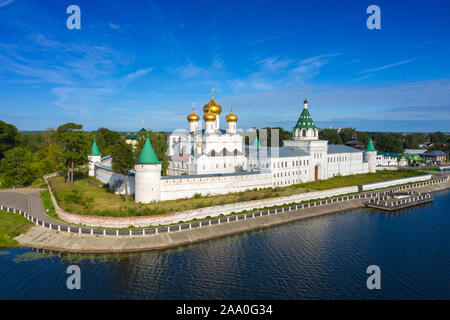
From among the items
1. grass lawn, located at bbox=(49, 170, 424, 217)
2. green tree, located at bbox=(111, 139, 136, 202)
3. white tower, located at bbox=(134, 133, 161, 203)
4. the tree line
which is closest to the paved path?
grass lawn, located at bbox=(49, 170, 424, 217)

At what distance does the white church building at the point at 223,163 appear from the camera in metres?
Result: 28.7

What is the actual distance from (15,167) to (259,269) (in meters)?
33.2

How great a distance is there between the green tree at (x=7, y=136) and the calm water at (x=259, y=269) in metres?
31.8

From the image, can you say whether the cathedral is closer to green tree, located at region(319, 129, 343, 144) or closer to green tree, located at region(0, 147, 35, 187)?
green tree, located at region(0, 147, 35, 187)

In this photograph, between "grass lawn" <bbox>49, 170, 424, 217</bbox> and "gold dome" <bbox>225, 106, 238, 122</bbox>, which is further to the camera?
"gold dome" <bbox>225, 106, 238, 122</bbox>

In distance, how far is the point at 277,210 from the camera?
2800 centimetres

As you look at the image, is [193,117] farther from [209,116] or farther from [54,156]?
[54,156]

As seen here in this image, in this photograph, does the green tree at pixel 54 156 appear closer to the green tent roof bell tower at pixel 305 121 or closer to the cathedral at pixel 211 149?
the cathedral at pixel 211 149

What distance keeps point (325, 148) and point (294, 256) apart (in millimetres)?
27178

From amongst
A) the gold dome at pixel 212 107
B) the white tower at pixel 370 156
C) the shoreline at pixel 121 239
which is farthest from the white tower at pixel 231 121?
the white tower at pixel 370 156

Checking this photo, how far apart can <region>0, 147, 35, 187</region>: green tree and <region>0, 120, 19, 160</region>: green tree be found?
389 inches

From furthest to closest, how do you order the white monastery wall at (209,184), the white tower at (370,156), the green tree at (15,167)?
the white tower at (370,156)
the green tree at (15,167)
the white monastery wall at (209,184)

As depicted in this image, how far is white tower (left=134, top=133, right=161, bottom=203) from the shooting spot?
2666cm
